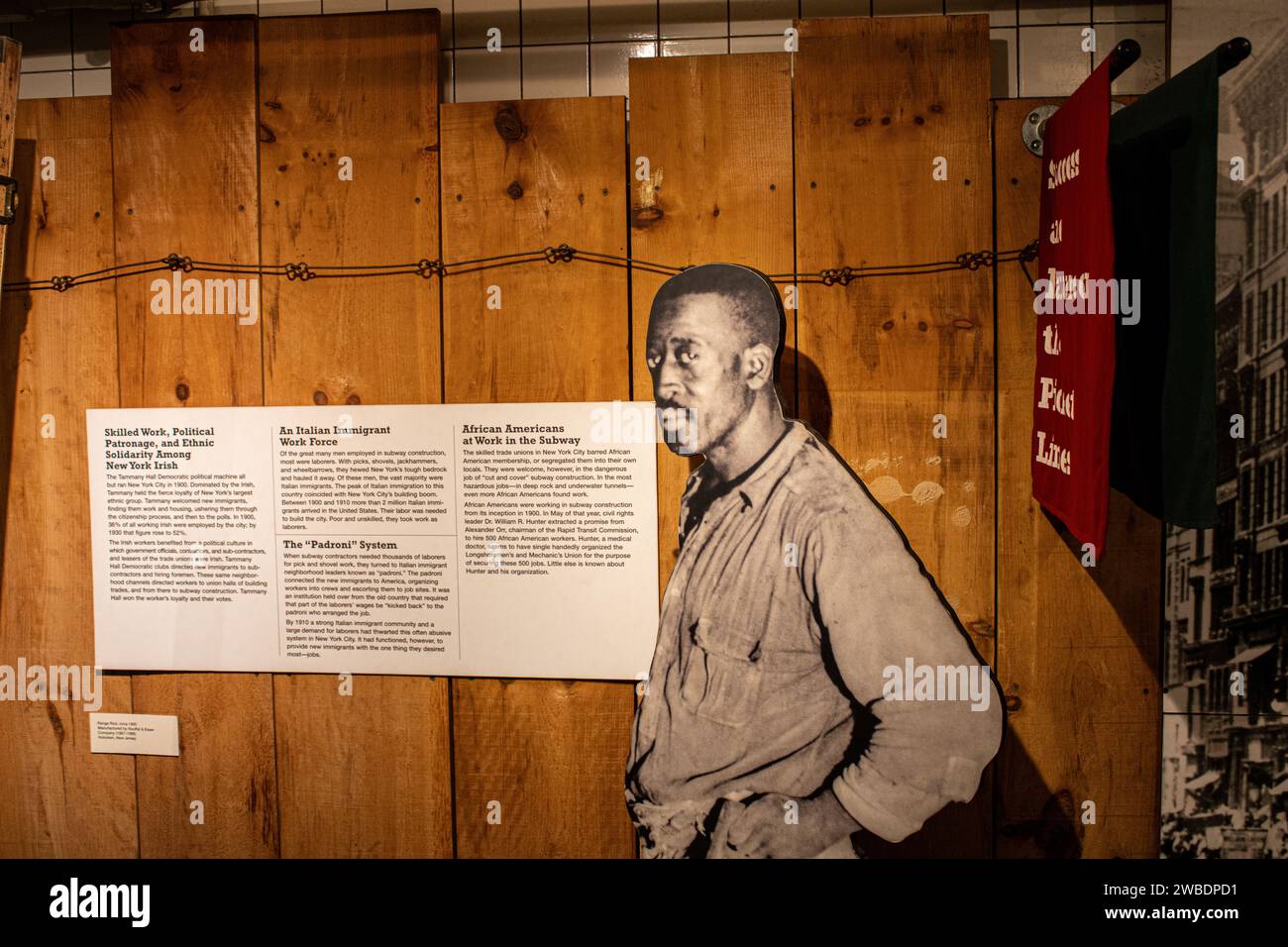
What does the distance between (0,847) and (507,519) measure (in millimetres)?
1594

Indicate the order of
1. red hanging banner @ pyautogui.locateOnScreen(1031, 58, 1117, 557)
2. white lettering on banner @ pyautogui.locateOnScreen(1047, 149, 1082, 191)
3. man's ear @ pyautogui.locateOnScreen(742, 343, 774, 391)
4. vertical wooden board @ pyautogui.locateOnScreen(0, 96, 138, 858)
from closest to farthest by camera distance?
red hanging banner @ pyautogui.locateOnScreen(1031, 58, 1117, 557), white lettering on banner @ pyautogui.locateOnScreen(1047, 149, 1082, 191), man's ear @ pyautogui.locateOnScreen(742, 343, 774, 391), vertical wooden board @ pyautogui.locateOnScreen(0, 96, 138, 858)

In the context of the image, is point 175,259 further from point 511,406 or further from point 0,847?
point 0,847

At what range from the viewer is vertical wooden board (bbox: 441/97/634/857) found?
1.88m

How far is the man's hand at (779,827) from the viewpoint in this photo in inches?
67.7

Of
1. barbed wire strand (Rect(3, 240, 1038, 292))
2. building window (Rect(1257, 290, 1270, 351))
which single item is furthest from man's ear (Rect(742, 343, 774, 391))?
building window (Rect(1257, 290, 1270, 351))

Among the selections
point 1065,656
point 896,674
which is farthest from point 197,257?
point 1065,656

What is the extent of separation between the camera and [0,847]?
6.84 feet

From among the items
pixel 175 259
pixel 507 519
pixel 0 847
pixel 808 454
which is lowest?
pixel 0 847

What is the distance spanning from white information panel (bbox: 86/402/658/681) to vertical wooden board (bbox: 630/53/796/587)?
266 mm

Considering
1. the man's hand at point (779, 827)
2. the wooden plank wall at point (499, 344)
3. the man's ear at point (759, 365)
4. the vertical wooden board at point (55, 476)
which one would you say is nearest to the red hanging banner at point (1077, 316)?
the wooden plank wall at point (499, 344)

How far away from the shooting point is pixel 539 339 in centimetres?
190

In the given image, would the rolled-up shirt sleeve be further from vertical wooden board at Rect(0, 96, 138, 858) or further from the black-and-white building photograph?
vertical wooden board at Rect(0, 96, 138, 858)

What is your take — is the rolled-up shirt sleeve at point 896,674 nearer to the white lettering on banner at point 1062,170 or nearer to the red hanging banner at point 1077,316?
the red hanging banner at point 1077,316

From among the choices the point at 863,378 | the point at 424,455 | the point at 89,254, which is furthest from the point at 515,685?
the point at 89,254
